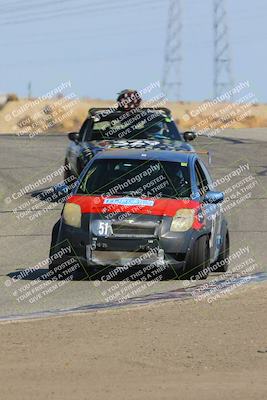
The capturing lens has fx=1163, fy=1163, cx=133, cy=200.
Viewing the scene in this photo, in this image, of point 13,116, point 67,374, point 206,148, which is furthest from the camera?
point 13,116

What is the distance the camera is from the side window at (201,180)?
44.7 feet

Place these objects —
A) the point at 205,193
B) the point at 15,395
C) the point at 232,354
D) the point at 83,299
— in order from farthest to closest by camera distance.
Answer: the point at 205,193 → the point at 83,299 → the point at 232,354 → the point at 15,395

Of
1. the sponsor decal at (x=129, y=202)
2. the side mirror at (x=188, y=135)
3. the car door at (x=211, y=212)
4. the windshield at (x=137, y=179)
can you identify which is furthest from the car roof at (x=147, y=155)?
the side mirror at (x=188, y=135)

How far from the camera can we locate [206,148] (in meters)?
31.2

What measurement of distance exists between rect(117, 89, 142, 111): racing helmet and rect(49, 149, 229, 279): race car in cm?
747

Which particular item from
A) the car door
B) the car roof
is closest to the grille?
the car door

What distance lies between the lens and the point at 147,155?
45.2 feet

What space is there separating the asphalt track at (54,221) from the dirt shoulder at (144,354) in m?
0.84

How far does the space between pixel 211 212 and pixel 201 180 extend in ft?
1.92

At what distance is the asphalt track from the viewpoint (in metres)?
→ 11.5

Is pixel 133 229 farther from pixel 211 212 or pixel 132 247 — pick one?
pixel 211 212

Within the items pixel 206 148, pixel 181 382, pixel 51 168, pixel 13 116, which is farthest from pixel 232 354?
pixel 13 116

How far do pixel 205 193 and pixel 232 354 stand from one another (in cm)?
518

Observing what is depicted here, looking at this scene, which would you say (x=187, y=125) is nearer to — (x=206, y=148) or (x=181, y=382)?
(x=206, y=148)
